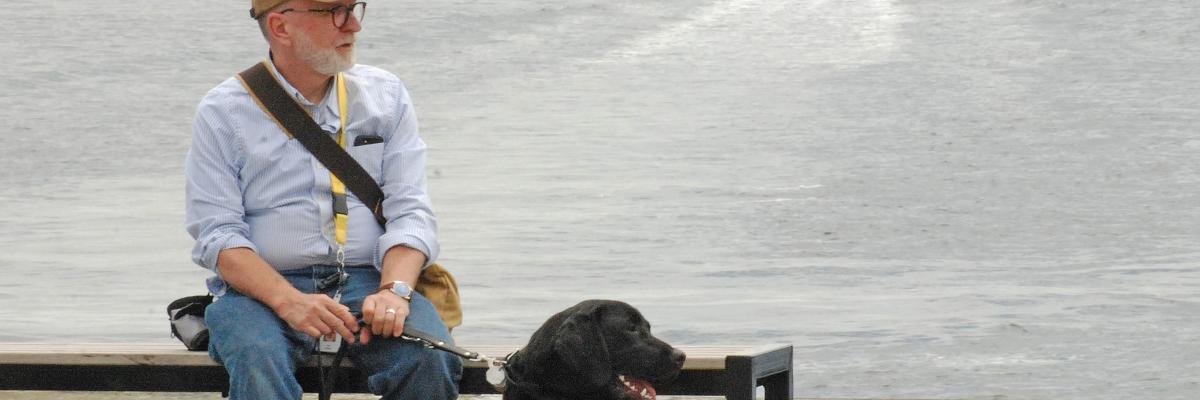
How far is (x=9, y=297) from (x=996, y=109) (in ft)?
28.8

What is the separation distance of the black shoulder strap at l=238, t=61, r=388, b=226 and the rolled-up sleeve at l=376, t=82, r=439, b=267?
82 mm

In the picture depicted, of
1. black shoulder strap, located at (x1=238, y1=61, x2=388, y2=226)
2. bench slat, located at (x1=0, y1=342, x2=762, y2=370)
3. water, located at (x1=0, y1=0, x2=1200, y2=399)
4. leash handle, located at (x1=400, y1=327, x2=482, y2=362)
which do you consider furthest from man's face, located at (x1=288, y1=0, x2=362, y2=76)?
water, located at (x1=0, y1=0, x2=1200, y2=399)

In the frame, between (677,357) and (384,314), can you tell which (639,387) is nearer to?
(677,357)

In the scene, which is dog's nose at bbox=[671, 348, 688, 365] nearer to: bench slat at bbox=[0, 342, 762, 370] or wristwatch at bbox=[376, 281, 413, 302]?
bench slat at bbox=[0, 342, 762, 370]

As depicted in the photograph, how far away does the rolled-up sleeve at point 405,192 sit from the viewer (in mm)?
4301

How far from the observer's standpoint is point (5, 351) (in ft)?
15.5

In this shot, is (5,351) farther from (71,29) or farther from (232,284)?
(71,29)

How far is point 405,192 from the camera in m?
4.36

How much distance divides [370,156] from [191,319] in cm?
59

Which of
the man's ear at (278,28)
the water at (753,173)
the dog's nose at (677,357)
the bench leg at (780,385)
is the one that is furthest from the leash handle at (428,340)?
the water at (753,173)

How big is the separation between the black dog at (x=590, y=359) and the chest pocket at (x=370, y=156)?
0.56 metres

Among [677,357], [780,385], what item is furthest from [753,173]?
[677,357]

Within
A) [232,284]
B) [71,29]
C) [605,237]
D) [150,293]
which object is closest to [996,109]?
[605,237]

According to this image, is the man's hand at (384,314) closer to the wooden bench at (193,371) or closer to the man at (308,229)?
the man at (308,229)
